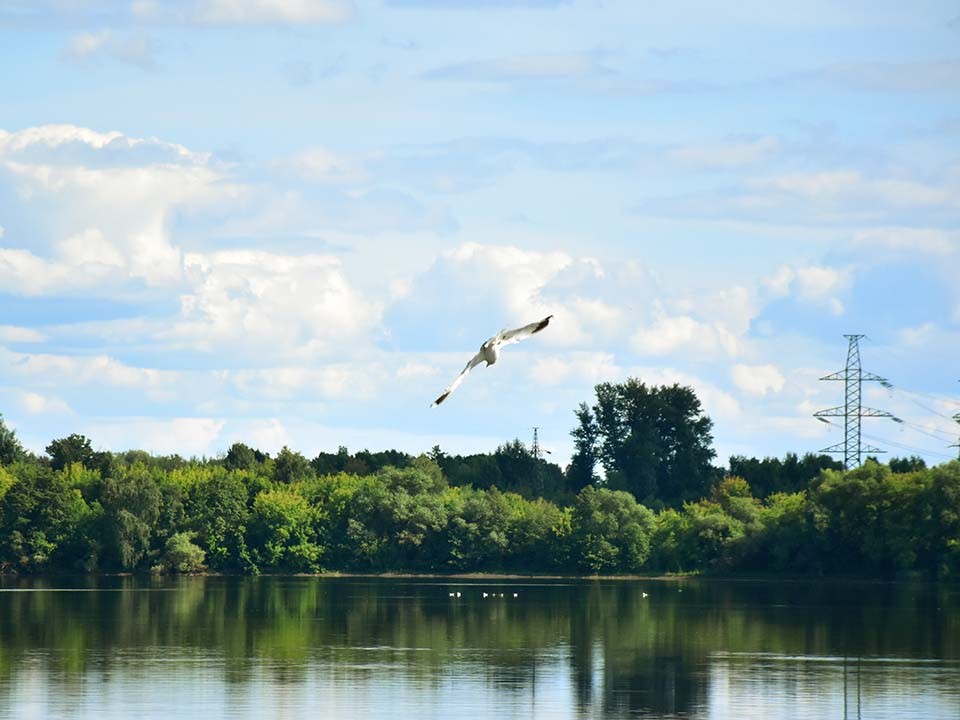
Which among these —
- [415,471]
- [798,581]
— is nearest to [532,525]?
[415,471]

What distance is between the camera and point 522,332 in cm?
3102

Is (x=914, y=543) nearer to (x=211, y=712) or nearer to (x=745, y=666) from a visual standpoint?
(x=745, y=666)

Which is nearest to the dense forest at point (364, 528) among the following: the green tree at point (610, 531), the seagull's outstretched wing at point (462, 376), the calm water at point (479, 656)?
the green tree at point (610, 531)

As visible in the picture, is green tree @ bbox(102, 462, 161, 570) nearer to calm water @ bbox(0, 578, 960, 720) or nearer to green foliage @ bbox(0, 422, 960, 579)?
green foliage @ bbox(0, 422, 960, 579)

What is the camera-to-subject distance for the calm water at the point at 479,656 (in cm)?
5941

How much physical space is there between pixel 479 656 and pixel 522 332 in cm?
4973

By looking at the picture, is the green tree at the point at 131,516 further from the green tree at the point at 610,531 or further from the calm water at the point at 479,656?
the green tree at the point at 610,531

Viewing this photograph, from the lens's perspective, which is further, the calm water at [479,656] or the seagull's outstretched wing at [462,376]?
the calm water at [479,656]

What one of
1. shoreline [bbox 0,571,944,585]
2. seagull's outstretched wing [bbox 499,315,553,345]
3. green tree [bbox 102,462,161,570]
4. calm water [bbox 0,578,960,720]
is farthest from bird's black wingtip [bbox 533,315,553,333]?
green tree [bbox 102,462,161,570]

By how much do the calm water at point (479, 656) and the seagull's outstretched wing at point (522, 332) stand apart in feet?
90.7

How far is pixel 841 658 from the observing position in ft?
253

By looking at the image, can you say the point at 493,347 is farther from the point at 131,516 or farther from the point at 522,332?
the point at 131,516

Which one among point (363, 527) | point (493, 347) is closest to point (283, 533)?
point (363, 527)

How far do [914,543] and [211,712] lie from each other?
334ft
